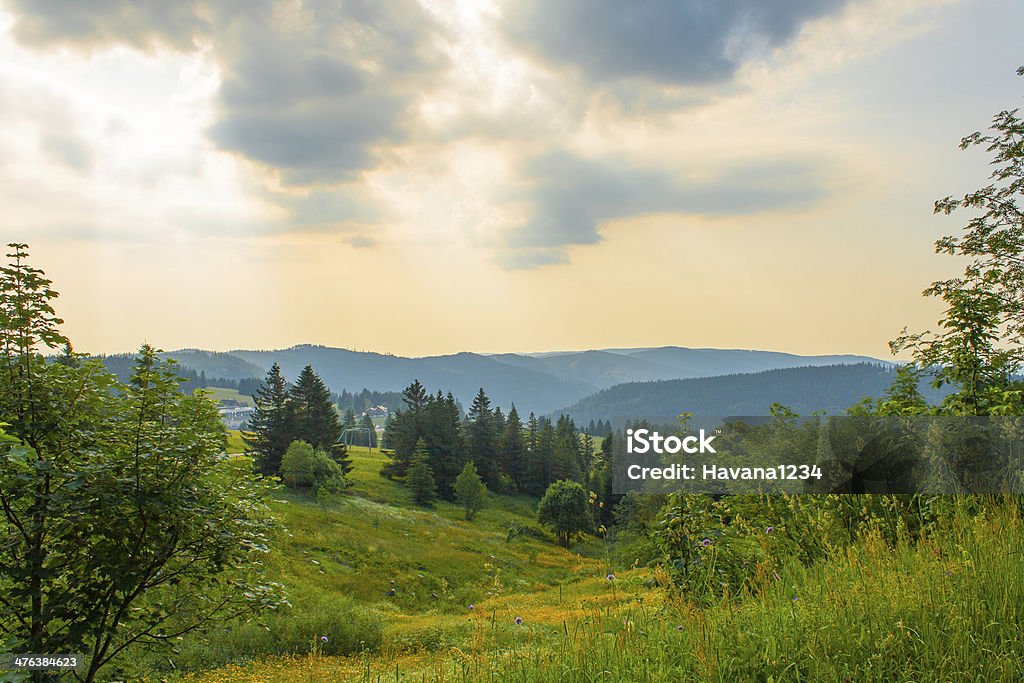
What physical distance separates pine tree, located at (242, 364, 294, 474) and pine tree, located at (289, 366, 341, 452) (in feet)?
3.22

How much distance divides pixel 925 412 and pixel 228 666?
12.3 meters

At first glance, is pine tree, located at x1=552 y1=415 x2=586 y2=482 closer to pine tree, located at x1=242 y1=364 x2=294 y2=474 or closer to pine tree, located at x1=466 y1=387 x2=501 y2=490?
pine tree, located at x1=466 y1=387 x2=501 y2=490

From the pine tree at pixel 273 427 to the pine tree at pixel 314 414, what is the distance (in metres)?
0.98

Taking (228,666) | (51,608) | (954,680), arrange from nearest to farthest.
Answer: (954,680)
(51,608)
(228,666)

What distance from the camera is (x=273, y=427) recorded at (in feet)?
197

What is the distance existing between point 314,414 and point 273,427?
4367 mm

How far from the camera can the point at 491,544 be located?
155 feet

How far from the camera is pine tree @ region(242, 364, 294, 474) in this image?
192ft

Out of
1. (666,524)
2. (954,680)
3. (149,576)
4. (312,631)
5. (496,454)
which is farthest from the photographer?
(496,454)

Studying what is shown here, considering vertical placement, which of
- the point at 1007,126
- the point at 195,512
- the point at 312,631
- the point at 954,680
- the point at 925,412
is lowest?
the point at 312,631

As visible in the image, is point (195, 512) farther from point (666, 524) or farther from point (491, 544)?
point (491, 544)

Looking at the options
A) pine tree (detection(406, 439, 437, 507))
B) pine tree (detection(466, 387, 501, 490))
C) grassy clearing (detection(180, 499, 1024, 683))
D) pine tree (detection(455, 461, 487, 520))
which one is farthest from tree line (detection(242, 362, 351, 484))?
grassy clearing (detection(180, 499, 1024, 683))

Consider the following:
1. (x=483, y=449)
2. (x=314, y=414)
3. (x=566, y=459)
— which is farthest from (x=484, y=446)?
(x=314, y=414)

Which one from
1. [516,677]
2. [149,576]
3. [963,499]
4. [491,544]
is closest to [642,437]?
[963,499]
